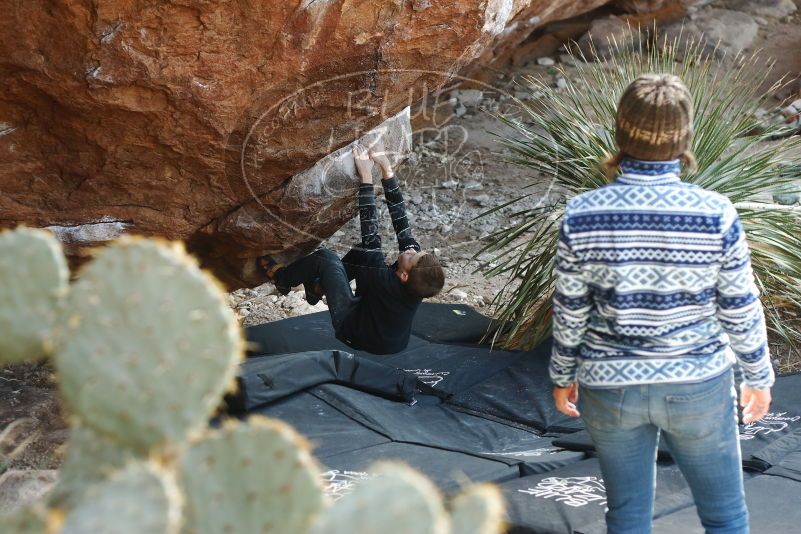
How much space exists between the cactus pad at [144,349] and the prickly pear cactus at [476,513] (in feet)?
1.44

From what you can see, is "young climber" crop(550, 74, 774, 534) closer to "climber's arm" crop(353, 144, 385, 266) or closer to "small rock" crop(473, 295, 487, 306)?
"climber's arm" crop(353, 144, 385, 266)

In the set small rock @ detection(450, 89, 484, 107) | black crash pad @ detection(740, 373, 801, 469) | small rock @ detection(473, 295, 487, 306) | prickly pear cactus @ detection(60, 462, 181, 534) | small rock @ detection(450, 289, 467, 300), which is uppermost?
small rock @ detection(450, 89, 484, 107)

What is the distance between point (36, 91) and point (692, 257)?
2579 mm

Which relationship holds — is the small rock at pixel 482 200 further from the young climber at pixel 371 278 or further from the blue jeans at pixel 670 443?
the blue jeans at pixel 670 443

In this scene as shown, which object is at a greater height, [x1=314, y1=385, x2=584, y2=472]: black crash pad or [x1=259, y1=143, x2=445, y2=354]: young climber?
[x1=259, y1=143, x2=445, y2=354]: young climber

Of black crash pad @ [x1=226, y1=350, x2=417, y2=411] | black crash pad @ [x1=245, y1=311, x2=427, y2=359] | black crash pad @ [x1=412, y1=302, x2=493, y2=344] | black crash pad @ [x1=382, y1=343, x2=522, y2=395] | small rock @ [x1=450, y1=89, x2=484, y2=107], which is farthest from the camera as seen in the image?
small rock @ [x1=450, y1=89, x2=484, y2=107]

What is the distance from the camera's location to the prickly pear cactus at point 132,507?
130cm

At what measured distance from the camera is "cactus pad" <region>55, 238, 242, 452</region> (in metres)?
1.46

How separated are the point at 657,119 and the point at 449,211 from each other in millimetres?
5487

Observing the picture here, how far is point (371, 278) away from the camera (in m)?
4.56

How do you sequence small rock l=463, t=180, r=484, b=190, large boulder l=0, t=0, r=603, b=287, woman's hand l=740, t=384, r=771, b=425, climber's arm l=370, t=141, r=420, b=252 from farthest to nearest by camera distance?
1. small rock l=463, t=180, r=484, b=190
2. climber's arm l=370, t=141, r=420, b=252
3. large boulder l=0, t=0, r=603, b=287
4. woman's hand l=740, t=384, r=771, b=425

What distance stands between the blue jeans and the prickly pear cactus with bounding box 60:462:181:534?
53.5 inches

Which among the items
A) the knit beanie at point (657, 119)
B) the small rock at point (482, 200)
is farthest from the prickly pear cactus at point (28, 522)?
the small rock at point (482, 200)

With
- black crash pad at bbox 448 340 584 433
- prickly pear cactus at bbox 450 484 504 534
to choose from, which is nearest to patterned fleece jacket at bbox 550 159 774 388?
prickly pear cactus at bbox 450 484 504 534
